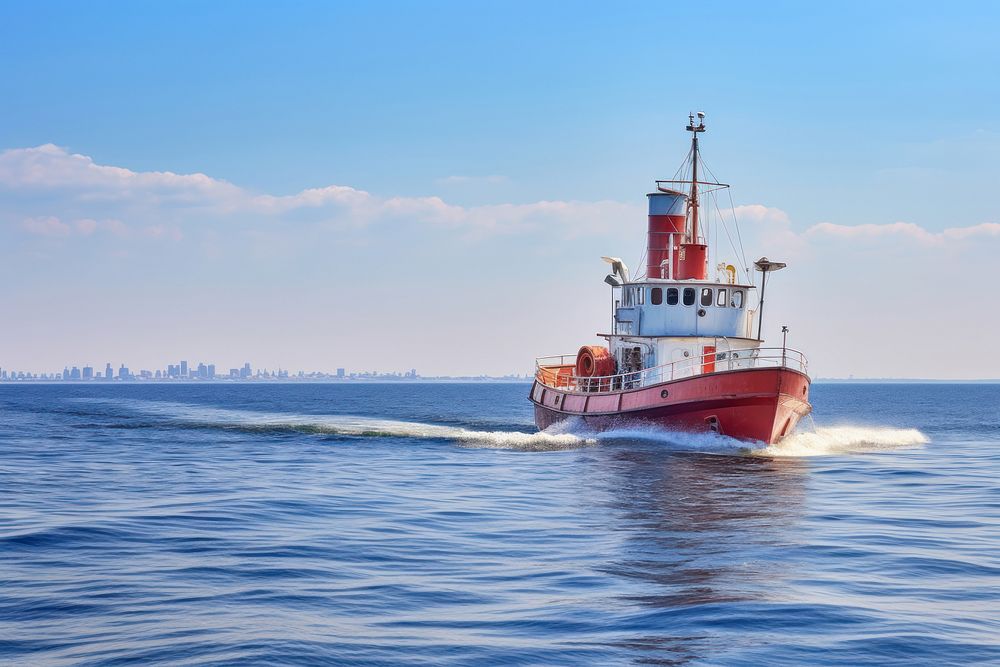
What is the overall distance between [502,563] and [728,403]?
20492 mm

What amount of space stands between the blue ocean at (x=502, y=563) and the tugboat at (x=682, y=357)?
2596mm

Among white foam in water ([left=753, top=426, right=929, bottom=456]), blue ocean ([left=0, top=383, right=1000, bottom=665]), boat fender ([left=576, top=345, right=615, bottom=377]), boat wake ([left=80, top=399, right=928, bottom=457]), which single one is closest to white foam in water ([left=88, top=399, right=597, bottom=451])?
boat wake ([left=80, top=399, right=928, bottom=457])

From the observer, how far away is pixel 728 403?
116 ft

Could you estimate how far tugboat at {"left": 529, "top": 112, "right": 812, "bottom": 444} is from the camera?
35312mm

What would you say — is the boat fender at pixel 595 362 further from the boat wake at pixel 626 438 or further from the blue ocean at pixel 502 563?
the blue ocean at pixel 502 563

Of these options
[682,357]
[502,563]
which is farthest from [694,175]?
[502,563]

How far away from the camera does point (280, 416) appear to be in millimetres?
73125

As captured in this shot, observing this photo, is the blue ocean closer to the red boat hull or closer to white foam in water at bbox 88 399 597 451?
the red boat hull

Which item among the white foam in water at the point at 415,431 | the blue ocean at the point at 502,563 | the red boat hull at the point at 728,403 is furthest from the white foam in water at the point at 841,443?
the white foam in water at the point at 415,431

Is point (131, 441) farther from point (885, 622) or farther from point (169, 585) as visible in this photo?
point (885, 622)

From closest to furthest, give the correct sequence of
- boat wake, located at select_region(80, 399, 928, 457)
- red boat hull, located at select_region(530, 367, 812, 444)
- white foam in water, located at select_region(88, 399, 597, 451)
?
1. red boat hull, located at select_region(530, 367, 812, 444)
2. boat wake, located at select_region(80, 399, 928, 457)
3. white foam in water, located at select_region(88, 399, 597, 451)

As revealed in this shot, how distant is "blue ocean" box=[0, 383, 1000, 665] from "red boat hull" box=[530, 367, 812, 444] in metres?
2.31

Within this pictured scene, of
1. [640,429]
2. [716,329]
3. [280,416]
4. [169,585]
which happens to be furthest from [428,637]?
[280,416]

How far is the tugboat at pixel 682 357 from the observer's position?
116 feet
